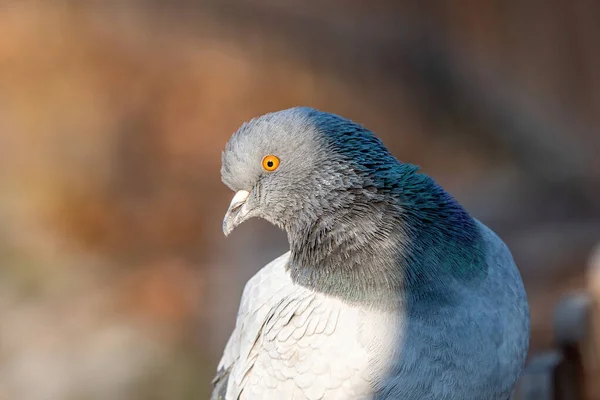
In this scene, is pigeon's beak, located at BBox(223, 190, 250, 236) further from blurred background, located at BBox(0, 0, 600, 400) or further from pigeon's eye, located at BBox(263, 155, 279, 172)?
blurred background, located at BBox(0, 0, 600, 400)

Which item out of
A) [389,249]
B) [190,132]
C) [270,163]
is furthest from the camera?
[190,132]

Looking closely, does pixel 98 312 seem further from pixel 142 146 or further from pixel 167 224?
pixel 142 146

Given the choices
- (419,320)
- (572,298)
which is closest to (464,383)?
(419,320)

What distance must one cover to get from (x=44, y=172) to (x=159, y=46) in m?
2.31

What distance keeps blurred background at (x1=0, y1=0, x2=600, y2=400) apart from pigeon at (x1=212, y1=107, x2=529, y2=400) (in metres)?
5.15

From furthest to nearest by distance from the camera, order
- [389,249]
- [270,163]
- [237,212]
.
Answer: [237,212] → [270,163] → [389,249]

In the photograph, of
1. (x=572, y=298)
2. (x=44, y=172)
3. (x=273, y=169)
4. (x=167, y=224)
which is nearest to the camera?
(x=273, y=169)

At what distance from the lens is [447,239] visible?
2.99m

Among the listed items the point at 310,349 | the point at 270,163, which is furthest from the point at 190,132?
the point at 310,349

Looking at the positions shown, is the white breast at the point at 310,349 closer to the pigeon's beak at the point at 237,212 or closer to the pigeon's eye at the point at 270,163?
the pigeon's beak at the point at 237,212

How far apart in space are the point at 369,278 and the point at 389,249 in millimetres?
155

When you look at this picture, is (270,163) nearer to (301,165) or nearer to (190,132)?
(301,165)

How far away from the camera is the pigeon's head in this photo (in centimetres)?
293

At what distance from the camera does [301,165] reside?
3.00 metres
